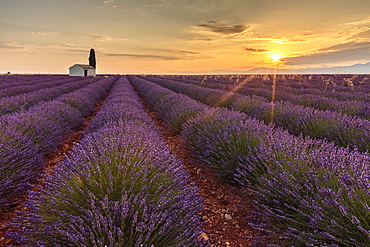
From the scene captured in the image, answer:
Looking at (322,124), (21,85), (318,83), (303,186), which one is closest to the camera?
(303,186)

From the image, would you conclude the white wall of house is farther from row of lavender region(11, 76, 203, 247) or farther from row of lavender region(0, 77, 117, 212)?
row of lavender region(11, 76, 203, 247)

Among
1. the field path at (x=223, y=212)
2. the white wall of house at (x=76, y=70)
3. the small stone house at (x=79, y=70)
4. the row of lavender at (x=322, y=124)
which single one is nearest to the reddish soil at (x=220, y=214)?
the field path at (x=223, y=212)

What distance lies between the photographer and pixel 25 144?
3.38 meters

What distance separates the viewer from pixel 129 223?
171 centimetres

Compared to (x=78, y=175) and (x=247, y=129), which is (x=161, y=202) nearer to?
(x=78, y=175)

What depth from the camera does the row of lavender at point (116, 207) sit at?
1574mm

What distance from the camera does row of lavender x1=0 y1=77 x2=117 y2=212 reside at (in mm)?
2742

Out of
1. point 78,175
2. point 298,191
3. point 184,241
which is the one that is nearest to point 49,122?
point 78,175

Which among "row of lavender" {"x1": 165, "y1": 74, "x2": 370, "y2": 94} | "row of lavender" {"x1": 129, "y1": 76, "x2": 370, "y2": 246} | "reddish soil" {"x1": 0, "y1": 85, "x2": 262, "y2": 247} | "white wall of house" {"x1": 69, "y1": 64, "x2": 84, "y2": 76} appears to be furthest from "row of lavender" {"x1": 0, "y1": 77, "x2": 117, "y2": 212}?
"white wall of house" {"x1": 69, "y1": 64, "x2": 84, "y2": 76}

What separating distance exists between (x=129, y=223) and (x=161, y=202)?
0.25m

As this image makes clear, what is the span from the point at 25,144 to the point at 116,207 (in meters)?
2.42

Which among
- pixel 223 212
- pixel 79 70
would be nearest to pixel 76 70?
pixel 79 70

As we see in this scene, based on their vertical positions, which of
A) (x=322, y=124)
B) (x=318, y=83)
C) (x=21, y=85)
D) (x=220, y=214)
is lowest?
(x=220, y=214)

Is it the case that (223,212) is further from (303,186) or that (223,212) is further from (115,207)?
(115,207)
